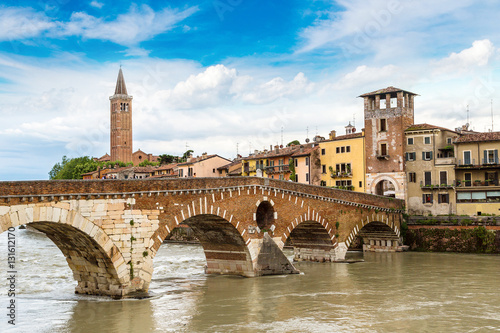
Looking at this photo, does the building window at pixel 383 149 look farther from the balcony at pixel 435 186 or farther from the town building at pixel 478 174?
the town building at pixel 478 174

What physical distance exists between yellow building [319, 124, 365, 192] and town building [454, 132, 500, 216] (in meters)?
8.08

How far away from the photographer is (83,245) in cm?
2212

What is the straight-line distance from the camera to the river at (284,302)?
727 inches

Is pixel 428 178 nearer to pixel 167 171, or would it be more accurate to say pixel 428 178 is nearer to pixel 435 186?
pixel 435 186

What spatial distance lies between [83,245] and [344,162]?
99.6 feet

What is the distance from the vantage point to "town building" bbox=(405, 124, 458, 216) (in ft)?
141

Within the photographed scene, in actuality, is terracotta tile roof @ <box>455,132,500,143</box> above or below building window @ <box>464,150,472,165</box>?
above

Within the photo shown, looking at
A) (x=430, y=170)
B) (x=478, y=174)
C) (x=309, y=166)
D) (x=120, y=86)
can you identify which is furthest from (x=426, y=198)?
(x=120, y=86)

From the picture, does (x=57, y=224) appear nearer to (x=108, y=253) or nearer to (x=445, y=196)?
(x=108, y=253)

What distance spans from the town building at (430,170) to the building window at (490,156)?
237 cm

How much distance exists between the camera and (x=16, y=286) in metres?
26.1

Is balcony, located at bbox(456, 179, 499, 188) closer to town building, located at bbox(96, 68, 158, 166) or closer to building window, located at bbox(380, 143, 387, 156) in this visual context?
building window, located at bbox(380, 143, 387, 156)

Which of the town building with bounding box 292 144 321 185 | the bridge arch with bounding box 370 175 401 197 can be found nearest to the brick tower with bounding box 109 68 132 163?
the town building with bounding box 292 144 321 185

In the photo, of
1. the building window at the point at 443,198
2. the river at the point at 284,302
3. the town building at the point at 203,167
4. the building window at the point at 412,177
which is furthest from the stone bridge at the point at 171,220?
the town building at the point at 203,167
